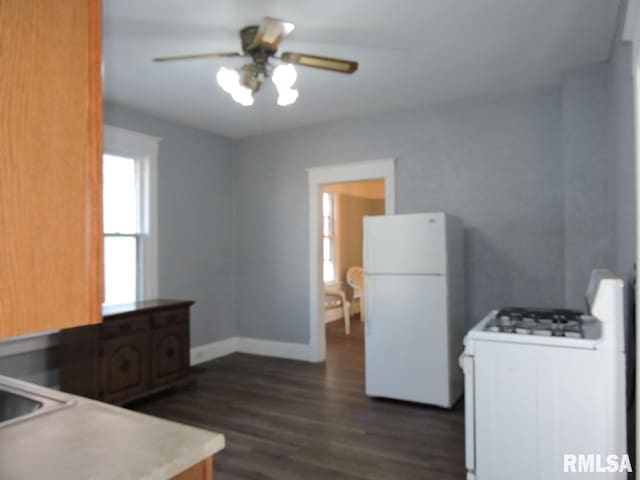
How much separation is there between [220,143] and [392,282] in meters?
2.88

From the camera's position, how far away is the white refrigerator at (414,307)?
140 inches

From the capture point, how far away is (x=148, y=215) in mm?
4488

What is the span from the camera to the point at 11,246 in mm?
642

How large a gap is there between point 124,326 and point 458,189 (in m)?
3.18

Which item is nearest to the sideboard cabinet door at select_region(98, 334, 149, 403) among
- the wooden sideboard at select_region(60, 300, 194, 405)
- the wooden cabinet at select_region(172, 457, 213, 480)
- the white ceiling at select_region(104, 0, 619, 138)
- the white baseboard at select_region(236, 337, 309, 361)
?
the wooden sideboard at select_region(60, 300, 194, 405)

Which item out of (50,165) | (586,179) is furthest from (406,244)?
(50,165)

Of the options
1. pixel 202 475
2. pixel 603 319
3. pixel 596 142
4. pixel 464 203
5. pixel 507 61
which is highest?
pixel 507 61

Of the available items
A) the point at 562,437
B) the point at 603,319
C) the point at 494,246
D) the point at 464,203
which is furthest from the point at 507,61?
the point at 562,437

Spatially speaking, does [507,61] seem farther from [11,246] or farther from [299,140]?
[11,246]

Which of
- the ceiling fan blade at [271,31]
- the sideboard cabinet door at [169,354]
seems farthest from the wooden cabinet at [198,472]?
the sideboard cabinet door at [169,354]

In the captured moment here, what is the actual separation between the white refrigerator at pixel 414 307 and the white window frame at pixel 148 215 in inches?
86.3

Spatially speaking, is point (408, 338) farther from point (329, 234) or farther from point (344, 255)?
point (344, 255)

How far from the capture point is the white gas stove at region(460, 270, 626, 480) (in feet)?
6.45

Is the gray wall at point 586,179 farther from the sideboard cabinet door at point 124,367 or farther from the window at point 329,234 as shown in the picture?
the window at point 329,234
